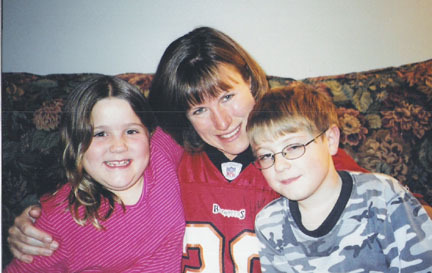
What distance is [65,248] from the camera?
0.78 m

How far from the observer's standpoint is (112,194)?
32.5 inches

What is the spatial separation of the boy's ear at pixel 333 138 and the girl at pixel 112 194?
41 cm

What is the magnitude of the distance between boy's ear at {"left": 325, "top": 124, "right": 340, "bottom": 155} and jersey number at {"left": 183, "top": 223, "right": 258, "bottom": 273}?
0.95 ft

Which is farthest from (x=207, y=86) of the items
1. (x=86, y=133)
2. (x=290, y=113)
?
(x=86, y=133)

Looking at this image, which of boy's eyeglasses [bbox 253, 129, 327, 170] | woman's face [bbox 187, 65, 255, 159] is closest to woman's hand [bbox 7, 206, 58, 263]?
woman's face [bbox 187, 65, 255, 159]

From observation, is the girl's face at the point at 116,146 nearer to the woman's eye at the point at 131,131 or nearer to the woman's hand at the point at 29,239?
the woman's eye at the point at 131,131

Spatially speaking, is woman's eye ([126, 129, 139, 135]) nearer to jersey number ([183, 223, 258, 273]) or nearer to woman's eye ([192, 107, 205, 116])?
woman's eye ([192, 107, 205, 116])

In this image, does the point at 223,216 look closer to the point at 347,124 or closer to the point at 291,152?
the point at 291,152

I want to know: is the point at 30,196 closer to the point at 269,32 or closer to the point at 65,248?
the point at 65,248

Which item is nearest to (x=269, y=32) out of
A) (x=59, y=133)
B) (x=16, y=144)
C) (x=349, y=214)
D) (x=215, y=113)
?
(x=215, y=113)

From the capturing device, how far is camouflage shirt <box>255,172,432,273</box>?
2.28ft

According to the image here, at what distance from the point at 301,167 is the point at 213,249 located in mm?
300

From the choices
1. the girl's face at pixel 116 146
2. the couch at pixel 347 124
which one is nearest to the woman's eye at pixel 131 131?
the girl's face at pixel 116 146

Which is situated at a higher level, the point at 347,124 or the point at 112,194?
the point at 347,124
